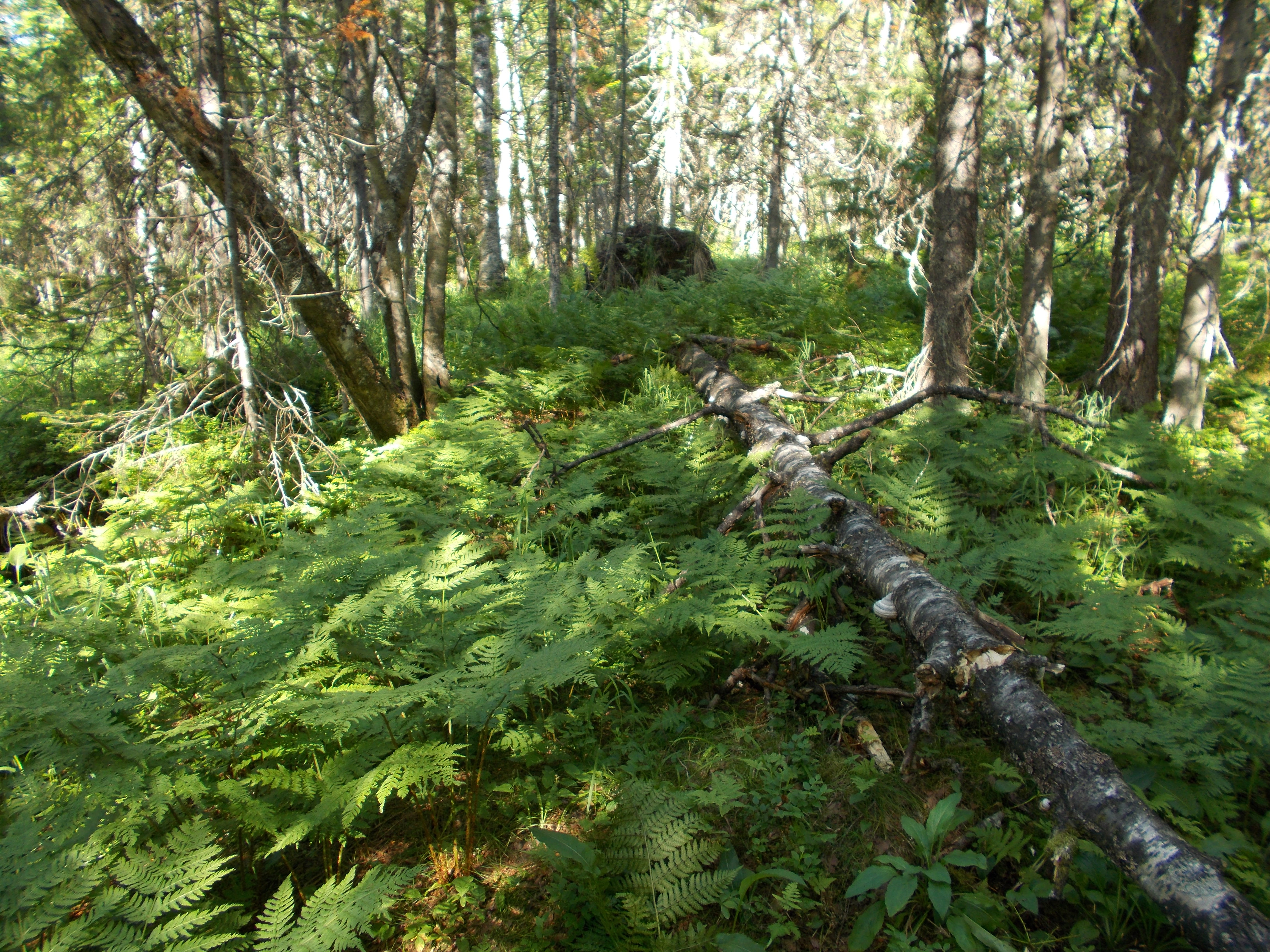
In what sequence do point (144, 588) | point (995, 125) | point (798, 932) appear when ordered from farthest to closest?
point (995, 125)
point (144, 588)
point (798, 932)

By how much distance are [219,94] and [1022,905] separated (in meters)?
6.62

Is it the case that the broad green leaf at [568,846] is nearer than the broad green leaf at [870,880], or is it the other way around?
the broad green leaf at [870,880]

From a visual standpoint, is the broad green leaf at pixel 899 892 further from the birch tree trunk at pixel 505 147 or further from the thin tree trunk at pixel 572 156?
the birch tree trunk at pixel 505 147

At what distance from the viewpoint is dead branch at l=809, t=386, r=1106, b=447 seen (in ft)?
14.5

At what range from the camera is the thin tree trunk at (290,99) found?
5.40m

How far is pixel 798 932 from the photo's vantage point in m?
1.97

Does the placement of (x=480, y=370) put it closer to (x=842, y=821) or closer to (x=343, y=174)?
(x=343, y=174)

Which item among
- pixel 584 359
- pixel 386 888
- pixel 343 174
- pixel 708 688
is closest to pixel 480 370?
pixel 584 359

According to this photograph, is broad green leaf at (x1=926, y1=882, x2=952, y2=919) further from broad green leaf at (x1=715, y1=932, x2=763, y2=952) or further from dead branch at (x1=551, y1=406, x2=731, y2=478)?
dead branch at (x1=551, y1=406, x2=731, y2=478)

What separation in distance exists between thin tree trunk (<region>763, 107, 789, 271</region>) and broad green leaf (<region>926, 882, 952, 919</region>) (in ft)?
39.4

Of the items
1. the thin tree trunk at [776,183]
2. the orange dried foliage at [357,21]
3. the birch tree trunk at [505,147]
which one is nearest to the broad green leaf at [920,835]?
the orange dried foliage at [357,21]

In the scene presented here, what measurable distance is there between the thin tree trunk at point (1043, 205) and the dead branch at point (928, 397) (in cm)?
132

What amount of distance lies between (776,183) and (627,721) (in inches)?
506

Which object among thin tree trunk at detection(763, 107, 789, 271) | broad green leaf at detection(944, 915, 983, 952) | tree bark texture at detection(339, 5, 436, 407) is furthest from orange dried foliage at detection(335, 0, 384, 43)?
thin tree trunk at detection(763, 107, 789, 271)
